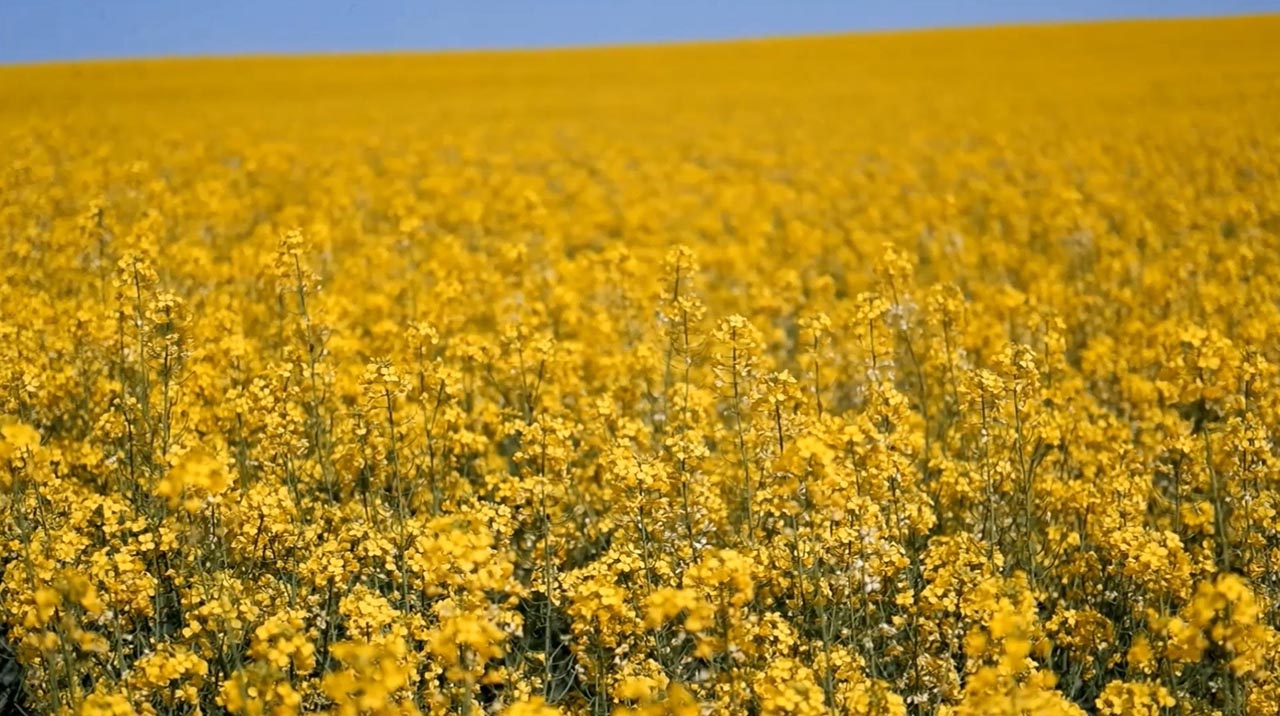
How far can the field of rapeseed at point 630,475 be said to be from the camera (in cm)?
343

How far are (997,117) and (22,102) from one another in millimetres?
29386

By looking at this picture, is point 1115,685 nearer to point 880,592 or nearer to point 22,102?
point 880,592

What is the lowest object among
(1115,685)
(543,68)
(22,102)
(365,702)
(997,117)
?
(1115,685)

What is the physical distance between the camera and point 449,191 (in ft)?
45.6

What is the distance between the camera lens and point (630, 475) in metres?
3.97

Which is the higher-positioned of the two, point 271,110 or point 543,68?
point 543,68

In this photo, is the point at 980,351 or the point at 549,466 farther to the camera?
the point at 980,351

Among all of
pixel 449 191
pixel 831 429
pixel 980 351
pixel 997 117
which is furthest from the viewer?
pixel 997 117

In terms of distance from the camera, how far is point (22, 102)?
3347 cm

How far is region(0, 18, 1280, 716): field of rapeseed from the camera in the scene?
3434mm

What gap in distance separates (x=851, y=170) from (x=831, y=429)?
1562 centimetres

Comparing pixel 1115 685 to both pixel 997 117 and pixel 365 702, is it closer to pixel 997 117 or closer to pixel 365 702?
pixel 365 702

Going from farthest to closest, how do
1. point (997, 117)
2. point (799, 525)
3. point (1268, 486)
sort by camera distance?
point (997, 117) < point (1268, 486) < point (799, 525)

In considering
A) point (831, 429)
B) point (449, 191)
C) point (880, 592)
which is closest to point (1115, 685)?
point (880, 592)
